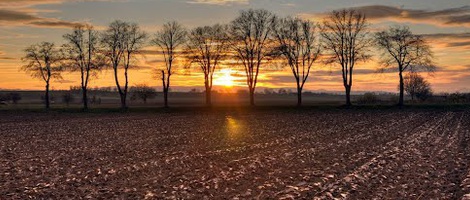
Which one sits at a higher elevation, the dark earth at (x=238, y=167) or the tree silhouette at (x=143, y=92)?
the tree silhouette at (x=143, y=92)

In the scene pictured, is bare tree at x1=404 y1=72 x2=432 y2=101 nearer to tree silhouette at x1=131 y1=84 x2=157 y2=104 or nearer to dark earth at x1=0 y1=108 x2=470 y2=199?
tree silhouette at x1=131 y1=84 x2=157 y2=104

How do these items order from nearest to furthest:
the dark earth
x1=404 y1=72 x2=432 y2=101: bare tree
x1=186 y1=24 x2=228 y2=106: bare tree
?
1. the dark earth
2. x1=186 y1=24 x2=228 y2=106: bare tree
3. x1=404 y1=72 x2=432 y2=101: bare tree

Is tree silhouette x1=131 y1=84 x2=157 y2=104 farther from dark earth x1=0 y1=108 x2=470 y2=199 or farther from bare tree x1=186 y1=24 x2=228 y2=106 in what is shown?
dark earth x1=0 y1=108 x2=470 y2=199

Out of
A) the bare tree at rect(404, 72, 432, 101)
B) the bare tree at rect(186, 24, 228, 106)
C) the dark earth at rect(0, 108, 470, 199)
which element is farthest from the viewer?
the bare tree at rect(404, 72, 432, 101)

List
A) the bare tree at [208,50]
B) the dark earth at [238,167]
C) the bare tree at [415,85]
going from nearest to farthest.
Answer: the dark earth at [238,167]
the bare tree at [208,50]
the bare tree at [415,85]

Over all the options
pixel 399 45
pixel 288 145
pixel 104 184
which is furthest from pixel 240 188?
pixel 399 45

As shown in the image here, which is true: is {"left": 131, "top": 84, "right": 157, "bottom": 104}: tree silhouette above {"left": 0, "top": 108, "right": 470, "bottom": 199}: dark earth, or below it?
above

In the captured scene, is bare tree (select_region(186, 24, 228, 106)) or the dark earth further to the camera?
bare tree (select_region(186, 24, 228, 106))

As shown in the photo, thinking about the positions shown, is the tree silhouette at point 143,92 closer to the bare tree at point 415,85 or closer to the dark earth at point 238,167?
the bare tree at point 415,85

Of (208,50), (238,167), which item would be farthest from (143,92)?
(238,167)

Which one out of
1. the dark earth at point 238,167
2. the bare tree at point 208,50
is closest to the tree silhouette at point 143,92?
the bare tree at point 208,50

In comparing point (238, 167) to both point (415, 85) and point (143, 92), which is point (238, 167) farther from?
point (415, 85)

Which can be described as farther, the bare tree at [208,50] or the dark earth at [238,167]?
the bare tree at [208,50]

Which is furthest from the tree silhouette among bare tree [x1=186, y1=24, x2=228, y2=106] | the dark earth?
the dark earth
